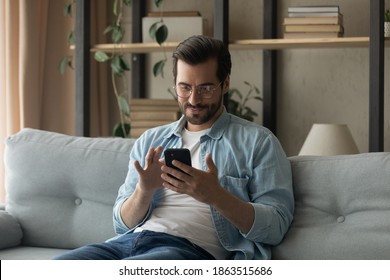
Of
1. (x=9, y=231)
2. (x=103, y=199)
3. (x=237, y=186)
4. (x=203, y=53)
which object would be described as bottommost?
(x=9, y=231)

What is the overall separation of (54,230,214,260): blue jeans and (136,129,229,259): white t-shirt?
2 centimetres

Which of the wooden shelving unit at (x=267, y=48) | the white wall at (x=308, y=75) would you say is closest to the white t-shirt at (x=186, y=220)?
the wooden shelving unit at (x=267, y=48)

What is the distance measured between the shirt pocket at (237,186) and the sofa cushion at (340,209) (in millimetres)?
194

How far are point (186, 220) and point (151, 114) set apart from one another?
1351 mm

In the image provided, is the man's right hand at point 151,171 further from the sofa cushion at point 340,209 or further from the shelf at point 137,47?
the shelf at point 137,47

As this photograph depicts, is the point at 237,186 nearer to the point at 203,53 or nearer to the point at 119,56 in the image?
the point at 203,53

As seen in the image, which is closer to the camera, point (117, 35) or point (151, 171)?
point (151, 171)

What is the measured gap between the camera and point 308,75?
12.4ft

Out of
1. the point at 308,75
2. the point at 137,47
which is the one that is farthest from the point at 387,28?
the point at 137,47

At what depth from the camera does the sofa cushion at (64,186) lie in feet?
8.61

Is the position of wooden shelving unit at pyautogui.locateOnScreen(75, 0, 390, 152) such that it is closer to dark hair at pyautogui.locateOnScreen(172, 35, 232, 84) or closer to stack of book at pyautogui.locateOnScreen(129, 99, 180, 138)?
stack of book at pyautogui.locateOnScreen(129, 99, 180, 138)

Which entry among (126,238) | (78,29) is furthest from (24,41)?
(126,238)
